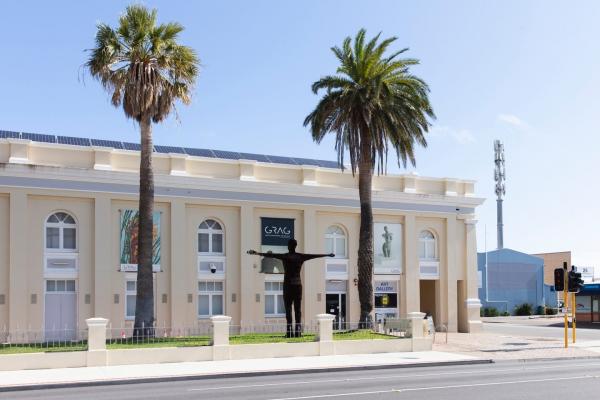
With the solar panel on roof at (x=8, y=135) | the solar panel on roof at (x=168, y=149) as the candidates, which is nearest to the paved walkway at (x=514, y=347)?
the solar panel on roof at (x=168, y=149)

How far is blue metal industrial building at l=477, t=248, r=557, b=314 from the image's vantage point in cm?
6744

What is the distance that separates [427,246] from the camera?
40906mm

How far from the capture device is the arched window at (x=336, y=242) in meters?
38.2

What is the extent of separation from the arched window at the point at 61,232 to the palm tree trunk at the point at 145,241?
5.22 metres

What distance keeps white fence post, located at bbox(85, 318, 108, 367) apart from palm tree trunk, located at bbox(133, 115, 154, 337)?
546cm

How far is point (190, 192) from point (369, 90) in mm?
9234

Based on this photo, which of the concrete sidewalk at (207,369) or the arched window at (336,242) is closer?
the concrete sidewalk at (207,369)

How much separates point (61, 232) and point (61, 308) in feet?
10.4

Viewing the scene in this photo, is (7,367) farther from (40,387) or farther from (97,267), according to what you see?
(97,267)

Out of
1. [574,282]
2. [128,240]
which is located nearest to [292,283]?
[128,240]

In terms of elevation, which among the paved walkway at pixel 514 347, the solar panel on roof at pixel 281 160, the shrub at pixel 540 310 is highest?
the solar panel on roof at pixel 281 160

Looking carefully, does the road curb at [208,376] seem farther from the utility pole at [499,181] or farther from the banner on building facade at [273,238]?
the utility pole at [499,181]

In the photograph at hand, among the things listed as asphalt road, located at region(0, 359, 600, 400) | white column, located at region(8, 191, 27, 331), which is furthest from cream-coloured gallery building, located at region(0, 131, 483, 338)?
asphalt road, located at region(0, 359, 600, 400)

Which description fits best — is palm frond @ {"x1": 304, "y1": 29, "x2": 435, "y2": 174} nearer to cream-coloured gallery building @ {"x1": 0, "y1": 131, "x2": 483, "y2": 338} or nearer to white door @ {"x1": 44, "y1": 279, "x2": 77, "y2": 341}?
cream-coloured gallery building @ {"x1": 0, "y1": 131, "x2": 483, "y2": 338}
